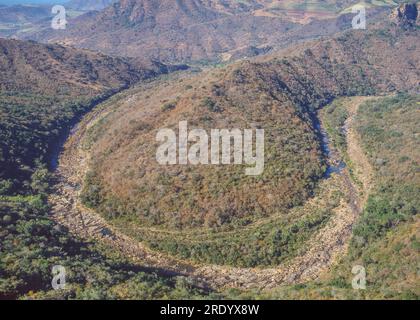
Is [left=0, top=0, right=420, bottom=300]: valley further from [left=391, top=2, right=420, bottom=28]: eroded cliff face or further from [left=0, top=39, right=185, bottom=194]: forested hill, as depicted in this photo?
[left=391, top=2, right=420, bottom=28]: eroded cliff face

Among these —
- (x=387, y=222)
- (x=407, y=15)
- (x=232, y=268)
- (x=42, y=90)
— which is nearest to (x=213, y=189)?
(x=232, y=268)

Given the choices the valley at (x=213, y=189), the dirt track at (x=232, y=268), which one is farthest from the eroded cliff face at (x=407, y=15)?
the dirt track at (x=232, y=268)

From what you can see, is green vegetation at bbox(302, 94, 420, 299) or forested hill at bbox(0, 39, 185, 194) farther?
forested hill at bbox(0, 39, 185, 194)

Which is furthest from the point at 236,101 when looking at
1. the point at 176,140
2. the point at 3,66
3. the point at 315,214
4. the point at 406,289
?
the point at 3,66

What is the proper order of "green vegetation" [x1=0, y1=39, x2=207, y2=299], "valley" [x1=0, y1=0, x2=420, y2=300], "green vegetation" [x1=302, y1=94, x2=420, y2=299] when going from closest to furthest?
"green vegetation" [x1=302, y1=94, x2=420, y2=299] → "green vegetation" [x1=0, y1=39, x2=207, y2=299] → "valley" [x1=0, y1=0, x2=420, y2=300]

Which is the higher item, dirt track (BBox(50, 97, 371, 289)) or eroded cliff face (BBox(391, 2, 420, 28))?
eroded cliff face (BBox(391, 2, 420, 28))

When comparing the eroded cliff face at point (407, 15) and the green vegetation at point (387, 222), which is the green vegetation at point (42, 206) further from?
the eroded cliff face at point (407, 15)

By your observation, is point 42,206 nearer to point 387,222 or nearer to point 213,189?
point 213,189

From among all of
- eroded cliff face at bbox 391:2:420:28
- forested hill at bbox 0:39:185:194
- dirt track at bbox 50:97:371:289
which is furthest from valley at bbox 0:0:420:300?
eroded cliff face at bbox 391:2:420:28
